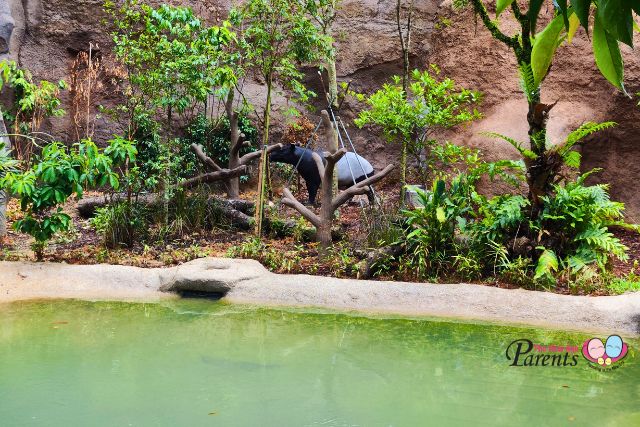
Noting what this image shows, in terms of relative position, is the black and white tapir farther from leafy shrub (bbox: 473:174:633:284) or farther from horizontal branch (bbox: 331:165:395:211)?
leafy shrub (bbox: 473:174:633:284)

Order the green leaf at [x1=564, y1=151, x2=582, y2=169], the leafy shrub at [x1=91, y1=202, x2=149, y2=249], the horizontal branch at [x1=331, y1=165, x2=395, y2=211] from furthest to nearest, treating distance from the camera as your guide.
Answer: the leafy shrub at [x1=91, y1=202, x2=149, y2=249] < the horizontal branch at [x1=331, y1=165, x2=395, y2=211] < the green leaf at [x1=564, y1=151, x2=582, y2=169]

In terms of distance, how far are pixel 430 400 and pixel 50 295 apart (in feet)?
13.4

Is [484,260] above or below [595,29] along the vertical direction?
below

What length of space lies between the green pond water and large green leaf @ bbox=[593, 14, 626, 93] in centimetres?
304

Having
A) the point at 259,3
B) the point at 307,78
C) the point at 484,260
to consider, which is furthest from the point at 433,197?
the point at 307,78

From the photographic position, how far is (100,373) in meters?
4.19

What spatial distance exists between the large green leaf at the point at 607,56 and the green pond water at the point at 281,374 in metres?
3.04

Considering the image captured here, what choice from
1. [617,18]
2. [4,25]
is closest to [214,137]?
[4,25]

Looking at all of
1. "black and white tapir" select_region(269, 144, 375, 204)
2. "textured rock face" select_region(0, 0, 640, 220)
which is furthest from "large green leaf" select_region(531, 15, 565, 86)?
"black and white tapir" select_region(269, 144, 375, 204)

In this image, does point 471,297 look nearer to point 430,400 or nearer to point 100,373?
point 430,400

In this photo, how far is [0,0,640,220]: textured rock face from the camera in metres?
9.09

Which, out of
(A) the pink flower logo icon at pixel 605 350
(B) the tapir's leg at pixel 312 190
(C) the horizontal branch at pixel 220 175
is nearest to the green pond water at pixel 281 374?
(A) the pink flower logo icon at pixel 605 350

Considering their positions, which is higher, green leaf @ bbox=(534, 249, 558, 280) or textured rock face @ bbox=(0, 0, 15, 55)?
textured rock face @ bbox=(0, 0, 15, 55)

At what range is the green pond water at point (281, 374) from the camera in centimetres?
350
